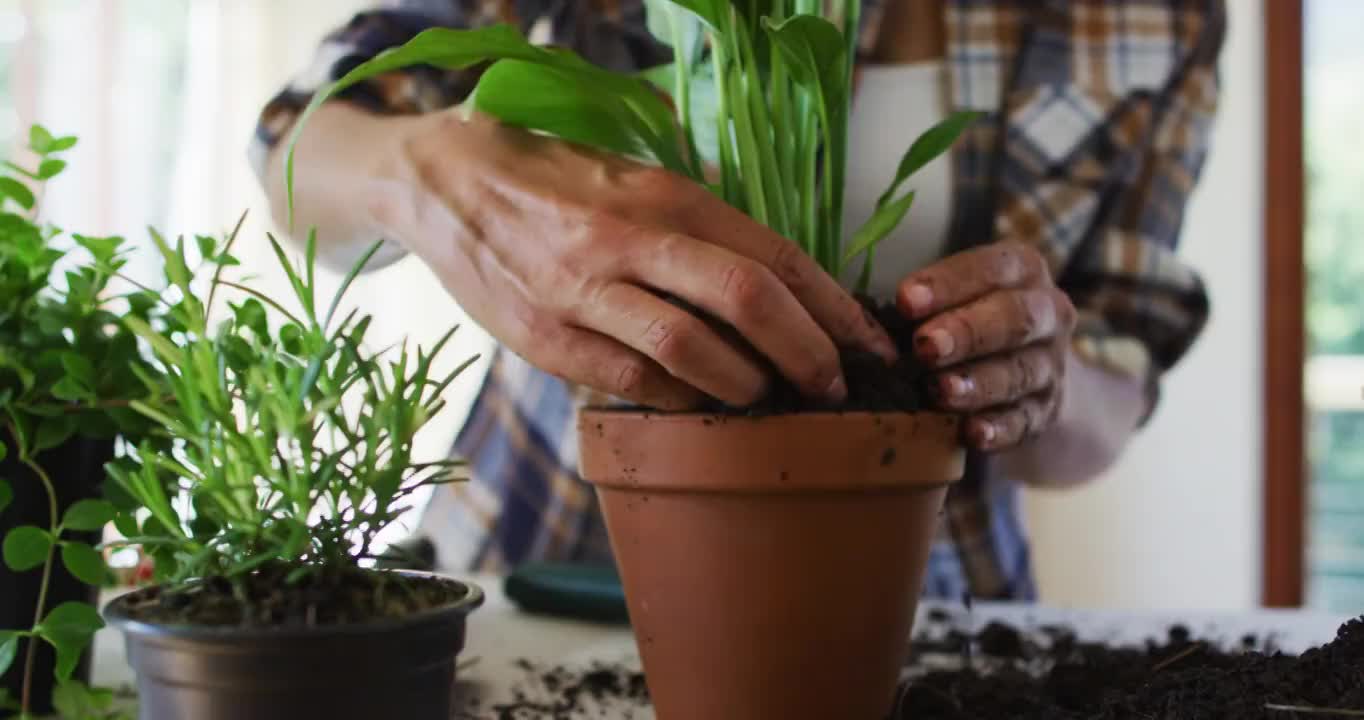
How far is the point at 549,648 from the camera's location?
2.20 feet

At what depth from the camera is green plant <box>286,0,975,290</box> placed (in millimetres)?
458

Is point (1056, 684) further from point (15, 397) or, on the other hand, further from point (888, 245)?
point (888, 245)

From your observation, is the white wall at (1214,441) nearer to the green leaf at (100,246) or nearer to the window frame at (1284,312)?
the window frame at (1284,312)

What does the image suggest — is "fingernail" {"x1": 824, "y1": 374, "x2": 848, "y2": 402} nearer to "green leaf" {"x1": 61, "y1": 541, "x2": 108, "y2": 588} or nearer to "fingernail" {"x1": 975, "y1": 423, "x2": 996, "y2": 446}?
"fingernail" {"x1": 975, "y1": 423, "x2": 996, "y2": 446}

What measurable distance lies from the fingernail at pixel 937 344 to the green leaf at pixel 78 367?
13.0 inches

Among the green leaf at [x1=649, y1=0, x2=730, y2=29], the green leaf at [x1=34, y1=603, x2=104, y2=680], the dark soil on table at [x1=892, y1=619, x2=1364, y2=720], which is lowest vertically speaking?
the dark soil on table at [x1=892, y1=619, x2=1364, y2=720]

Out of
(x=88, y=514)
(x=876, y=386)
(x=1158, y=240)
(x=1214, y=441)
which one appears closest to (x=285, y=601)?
(x=88, y=514)

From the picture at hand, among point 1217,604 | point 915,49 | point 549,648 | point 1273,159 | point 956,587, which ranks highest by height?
point 915,49

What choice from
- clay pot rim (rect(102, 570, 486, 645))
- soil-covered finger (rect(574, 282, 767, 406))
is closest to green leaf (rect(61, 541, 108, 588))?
clay pot rim (rect(102, 570, 486, 645))

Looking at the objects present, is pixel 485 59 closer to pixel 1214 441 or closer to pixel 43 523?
pixel 43 523

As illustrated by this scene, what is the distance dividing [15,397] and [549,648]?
13.0 inches

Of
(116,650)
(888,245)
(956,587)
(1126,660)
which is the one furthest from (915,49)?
(116,650)

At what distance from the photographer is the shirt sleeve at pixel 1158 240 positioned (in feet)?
3.21

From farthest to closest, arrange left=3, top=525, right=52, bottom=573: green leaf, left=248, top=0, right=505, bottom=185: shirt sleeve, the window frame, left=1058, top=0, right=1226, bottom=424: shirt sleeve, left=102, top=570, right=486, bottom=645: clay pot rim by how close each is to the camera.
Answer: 1. the window frame
2. left=1058, top=0, right=1226, bottom=424: shirt sleeve
3. left=248, top=0, right=505, bottom=185: shirt sleeve
4. left=3, top=525, right=52, bottom=573: green leaf
5. left=102, top=570, right=486, bottom=645: clay pot rim
